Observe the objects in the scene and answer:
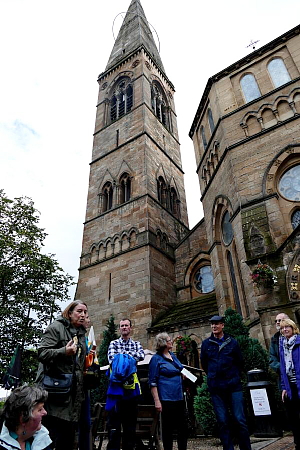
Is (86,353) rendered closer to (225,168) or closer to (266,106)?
(225,168)

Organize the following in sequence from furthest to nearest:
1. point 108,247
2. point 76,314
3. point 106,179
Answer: point 106,179, point 108,247, point 76,314

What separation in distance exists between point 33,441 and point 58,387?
1.96 ft

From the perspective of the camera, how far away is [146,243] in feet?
52.1

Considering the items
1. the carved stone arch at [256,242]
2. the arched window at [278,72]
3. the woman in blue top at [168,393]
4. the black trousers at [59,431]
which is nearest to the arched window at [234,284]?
the carved stone arch at [256,242]

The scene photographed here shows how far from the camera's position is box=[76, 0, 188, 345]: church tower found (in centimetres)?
1548

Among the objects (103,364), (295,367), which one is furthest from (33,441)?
(103,364)

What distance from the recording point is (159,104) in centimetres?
2600

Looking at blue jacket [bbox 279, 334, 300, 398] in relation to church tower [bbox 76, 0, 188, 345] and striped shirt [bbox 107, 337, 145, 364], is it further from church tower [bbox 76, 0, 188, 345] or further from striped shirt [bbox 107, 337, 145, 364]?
church tower [bbox 76, 0, 188, 345]

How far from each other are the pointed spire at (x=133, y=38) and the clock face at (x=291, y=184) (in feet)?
74.3

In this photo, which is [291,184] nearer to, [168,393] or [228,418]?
[228,418]

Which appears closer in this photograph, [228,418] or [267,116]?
[228,418]

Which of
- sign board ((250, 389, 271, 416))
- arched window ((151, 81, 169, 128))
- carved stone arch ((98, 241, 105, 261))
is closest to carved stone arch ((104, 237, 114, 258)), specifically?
carved stone arch ((98, 241, 105, 261))

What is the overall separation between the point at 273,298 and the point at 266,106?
726 centimetres

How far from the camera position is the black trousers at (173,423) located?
12.7 ft
